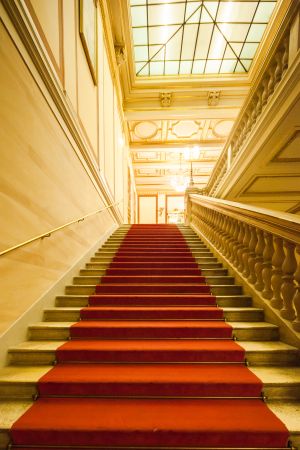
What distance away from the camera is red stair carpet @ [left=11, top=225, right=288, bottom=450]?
1.36 meters

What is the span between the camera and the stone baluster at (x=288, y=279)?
191 centimetres

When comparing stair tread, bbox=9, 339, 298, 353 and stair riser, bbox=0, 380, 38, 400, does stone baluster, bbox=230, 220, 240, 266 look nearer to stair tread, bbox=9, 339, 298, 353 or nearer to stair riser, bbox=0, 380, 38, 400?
stair tread, bbox=9, 339, 298, 353

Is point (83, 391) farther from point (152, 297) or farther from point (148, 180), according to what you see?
point (148, 180)

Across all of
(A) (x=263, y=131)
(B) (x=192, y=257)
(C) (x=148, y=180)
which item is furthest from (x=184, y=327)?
(C) (x=148, y=180)

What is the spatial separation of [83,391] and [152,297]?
1143 millimetres

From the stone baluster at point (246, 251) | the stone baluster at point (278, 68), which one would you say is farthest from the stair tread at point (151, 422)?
the stone baluster at point (278, 68)

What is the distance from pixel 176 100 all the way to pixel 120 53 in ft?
7.84

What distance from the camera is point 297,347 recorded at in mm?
1873

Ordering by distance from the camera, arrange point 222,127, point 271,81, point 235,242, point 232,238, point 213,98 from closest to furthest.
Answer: point 235,242 → point 232,238 → point 271,81 → point 213,98 → point 222,127

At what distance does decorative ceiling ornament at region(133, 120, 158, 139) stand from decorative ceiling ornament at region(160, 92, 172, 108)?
3.33ft

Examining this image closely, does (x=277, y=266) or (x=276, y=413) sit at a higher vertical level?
(x=277, y=266)

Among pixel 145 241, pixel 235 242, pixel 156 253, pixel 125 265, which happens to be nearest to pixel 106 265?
pixel 125 265

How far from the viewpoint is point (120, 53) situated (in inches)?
256

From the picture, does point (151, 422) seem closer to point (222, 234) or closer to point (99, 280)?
point (99, 280)
